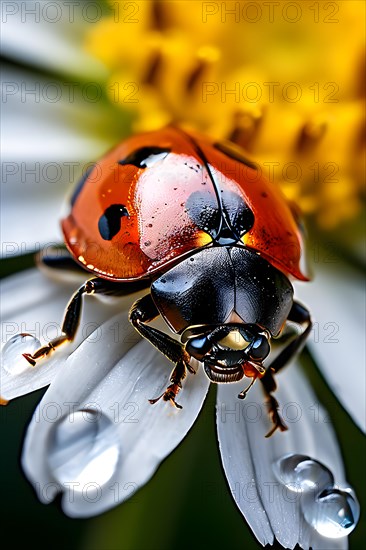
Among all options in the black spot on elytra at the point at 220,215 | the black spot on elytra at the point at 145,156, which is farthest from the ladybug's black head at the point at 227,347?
the black spot on elytra at the point at 145,156

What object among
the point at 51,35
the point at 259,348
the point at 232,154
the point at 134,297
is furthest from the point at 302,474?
the point at 51,35

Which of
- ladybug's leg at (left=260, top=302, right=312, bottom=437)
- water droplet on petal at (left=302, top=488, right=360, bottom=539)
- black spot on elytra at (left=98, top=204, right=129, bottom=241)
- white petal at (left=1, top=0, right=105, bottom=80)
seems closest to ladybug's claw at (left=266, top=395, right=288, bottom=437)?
ladybug's leg at (left=260, top=302, right=312, bottom=437)

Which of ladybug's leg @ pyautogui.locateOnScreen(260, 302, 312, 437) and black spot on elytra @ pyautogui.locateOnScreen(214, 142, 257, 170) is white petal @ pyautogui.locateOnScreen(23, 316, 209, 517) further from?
black spot on elytra @ pyautogui.locateOnScreen(214, 142, 257, 170)

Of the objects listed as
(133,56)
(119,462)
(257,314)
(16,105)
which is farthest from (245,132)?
(119,462)

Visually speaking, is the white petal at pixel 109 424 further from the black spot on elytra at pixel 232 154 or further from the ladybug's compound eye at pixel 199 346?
the black spot on elytra at pixel 232 154

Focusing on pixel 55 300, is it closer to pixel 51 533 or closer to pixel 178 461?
pixel 178 461

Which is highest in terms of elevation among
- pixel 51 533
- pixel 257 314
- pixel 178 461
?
pixel 257 314
